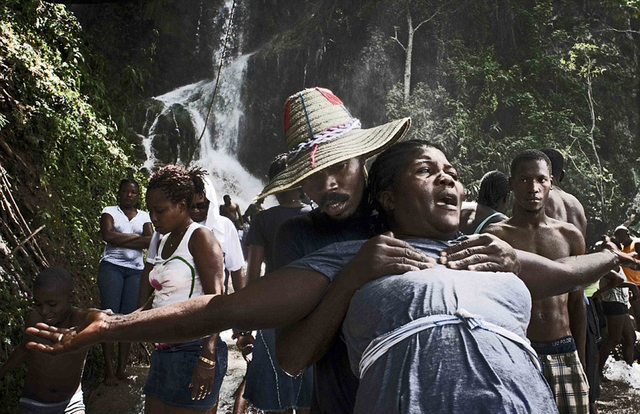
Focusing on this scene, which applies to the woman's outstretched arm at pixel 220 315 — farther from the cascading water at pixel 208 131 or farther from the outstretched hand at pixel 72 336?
the cascading water at pixel 208 131

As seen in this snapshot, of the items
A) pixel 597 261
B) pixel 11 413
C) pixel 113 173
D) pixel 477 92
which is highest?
pixel 477 92

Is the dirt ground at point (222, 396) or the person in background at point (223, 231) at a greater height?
the person in background at point (223, 231)

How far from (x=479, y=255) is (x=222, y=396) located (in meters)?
4.44

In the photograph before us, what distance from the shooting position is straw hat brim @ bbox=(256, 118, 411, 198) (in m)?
2.38

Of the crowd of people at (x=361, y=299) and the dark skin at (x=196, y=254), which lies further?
the dark skin at (x=196, y=254)

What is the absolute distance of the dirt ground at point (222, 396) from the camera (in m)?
5.33

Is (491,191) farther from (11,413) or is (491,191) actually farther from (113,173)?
(113,173)

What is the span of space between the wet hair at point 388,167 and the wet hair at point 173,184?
4.38 ft

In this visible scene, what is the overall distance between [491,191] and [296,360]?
284 cm

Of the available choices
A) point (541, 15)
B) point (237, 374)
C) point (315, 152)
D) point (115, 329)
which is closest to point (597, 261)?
point (315, 152)

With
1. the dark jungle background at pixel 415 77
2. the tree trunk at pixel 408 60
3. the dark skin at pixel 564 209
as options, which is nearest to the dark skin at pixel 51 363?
the dark skin at pixel 564 209

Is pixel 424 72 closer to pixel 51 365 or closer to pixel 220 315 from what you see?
pixel 51 365

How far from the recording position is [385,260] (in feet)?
5.80

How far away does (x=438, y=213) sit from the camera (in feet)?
6.43
